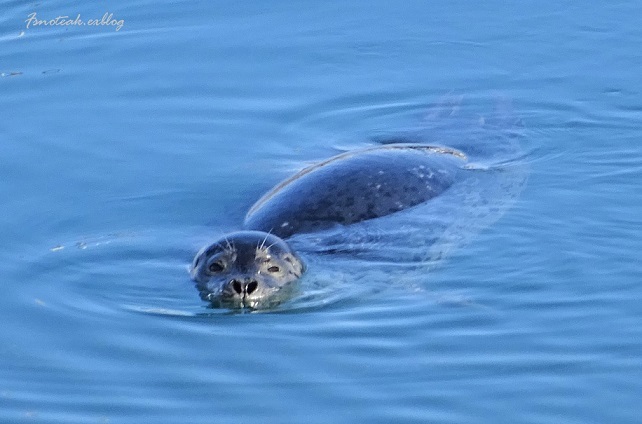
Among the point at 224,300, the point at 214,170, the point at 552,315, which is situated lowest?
the point at 552,315

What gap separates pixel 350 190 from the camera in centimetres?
1026

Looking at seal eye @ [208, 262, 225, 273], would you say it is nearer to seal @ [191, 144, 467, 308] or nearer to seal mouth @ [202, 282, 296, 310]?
seal @ [191, 144, 467, 308]

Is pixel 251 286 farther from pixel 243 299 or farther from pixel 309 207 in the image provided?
pixel 309 207

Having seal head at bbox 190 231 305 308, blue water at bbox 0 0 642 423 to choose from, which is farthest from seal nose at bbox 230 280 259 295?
blue water at bbox 0 0 642 423

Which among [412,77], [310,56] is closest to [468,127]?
[412,77]

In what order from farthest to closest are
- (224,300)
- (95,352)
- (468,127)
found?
(468,127) → (224,300) → (95,352)

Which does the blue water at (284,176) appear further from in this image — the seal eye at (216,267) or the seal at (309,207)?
the seal eye at (216,267)

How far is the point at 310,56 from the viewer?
13.8 metres

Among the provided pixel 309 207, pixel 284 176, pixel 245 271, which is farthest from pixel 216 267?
pixel 284 176

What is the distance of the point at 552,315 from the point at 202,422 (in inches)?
99.1

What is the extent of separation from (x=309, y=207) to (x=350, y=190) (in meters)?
0.37

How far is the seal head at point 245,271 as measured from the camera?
349 inches

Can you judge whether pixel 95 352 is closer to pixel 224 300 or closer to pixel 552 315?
pixel 224 300

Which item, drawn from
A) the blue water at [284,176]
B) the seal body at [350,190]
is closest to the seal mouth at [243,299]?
the blue water at [284,176]
